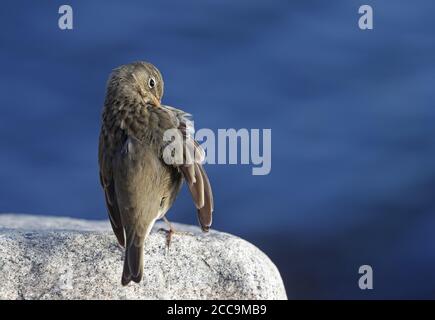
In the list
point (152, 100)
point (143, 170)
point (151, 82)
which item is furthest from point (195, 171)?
point (151, 82)

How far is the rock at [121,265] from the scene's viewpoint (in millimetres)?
6641

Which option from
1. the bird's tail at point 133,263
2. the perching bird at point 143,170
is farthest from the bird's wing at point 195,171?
the bird's tail at point 133,263

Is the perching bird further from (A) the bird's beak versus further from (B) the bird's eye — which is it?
(B) the bird's eye

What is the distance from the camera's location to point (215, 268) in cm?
690

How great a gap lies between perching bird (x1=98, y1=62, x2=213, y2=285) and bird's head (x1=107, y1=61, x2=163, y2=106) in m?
0.26

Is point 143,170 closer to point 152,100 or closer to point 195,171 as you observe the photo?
point 195,171

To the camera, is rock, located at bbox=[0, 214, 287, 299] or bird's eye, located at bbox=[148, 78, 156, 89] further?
bird's eye, located at bbox=[148, 78, 156, 89]

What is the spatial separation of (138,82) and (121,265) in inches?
70.3

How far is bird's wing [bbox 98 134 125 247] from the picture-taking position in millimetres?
6998

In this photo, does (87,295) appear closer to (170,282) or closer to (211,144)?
(170,282)

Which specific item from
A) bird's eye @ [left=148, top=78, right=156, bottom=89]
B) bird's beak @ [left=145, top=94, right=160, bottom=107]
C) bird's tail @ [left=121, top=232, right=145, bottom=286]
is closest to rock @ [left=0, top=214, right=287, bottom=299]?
bird's tail @ [left=121, top=232, right=145, bottom=286]

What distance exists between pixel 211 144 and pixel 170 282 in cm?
157

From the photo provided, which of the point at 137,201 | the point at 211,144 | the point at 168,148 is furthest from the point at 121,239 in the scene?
the point at 211,144

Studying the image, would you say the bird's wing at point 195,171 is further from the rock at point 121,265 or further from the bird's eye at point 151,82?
the bird's eye at point 151,82
